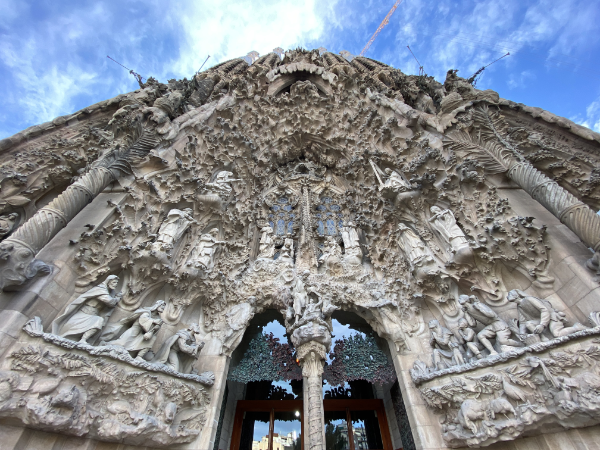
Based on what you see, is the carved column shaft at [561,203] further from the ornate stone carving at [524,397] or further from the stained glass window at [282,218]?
the stained glass window at [282,218]

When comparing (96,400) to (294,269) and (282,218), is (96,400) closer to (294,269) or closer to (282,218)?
(294,269)

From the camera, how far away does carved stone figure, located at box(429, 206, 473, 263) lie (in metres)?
4.72

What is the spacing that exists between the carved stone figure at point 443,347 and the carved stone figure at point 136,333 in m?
4.40

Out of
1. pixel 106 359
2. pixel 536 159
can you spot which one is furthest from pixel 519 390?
pixel 106 359

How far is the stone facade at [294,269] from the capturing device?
324 centimetres

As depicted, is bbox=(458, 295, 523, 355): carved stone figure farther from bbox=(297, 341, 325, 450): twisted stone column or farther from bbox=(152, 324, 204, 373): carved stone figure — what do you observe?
bbox=(152, 324, 204, 373): carved stone figure

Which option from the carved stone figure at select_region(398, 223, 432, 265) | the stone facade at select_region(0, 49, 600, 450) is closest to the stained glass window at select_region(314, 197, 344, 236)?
the stone facade at select_region(0, 49, 600, 450)

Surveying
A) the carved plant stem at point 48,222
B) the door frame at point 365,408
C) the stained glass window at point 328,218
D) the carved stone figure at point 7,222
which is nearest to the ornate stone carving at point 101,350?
the carved plant stem at point 48,222

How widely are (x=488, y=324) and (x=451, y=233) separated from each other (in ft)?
5.30

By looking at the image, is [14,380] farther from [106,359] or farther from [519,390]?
[519,390]

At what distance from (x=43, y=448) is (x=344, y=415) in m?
4.85

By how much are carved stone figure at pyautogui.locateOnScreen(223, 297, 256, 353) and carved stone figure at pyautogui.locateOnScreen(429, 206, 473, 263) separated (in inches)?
153

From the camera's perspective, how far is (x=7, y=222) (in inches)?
176

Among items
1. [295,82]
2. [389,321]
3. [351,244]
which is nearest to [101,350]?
[389,321]
